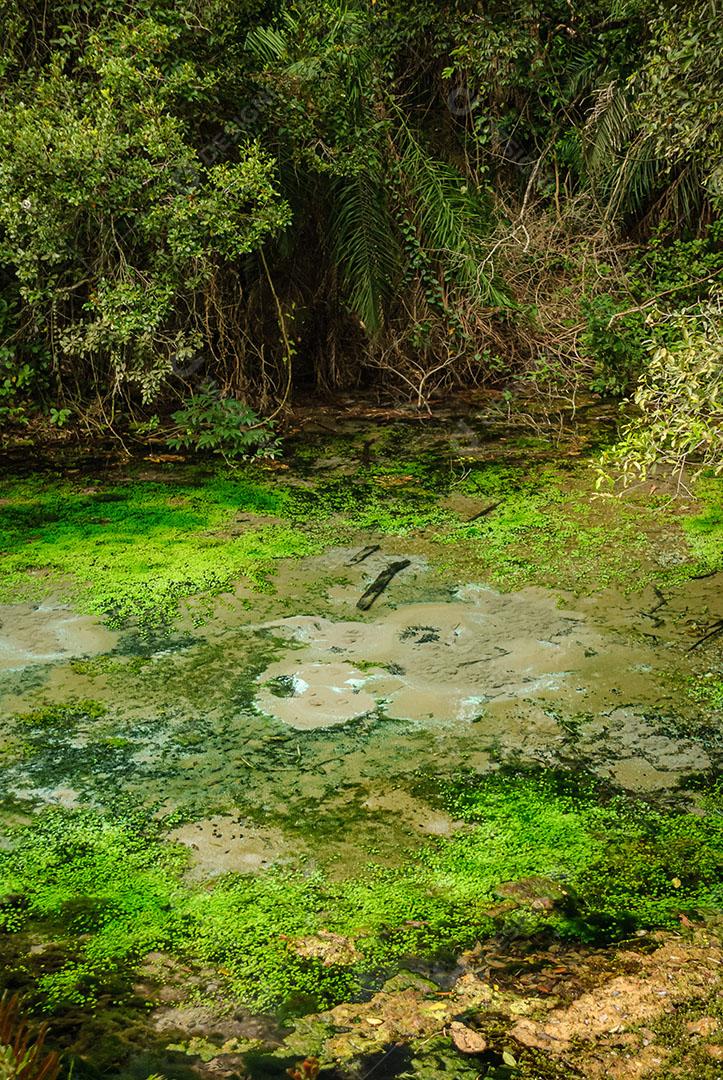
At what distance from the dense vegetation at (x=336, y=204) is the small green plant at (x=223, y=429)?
22mm

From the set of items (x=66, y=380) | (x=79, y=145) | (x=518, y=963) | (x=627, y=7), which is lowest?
(x=518, y=963)

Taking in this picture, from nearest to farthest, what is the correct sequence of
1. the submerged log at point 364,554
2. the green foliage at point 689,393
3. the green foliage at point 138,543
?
the green foliage at point 689,393, the green foliage at point 138,543, the submerged log at point 364,554

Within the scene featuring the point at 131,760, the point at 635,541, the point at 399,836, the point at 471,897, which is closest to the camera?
the point at 471,897

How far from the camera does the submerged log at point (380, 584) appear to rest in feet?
14.5

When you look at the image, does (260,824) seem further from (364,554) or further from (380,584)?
(364,554)

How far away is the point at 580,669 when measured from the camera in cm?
378

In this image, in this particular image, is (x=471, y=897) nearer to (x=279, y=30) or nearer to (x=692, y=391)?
(x=692, y=391)

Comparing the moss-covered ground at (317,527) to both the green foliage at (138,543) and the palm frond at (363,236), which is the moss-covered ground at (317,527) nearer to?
the green foliage at (138,543)

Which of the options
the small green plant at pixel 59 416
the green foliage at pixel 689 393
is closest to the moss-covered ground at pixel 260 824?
the green foliage at pixel 689 393

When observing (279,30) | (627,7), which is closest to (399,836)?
(279,30)

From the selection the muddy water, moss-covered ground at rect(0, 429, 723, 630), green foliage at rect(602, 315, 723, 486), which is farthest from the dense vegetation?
the muddy water

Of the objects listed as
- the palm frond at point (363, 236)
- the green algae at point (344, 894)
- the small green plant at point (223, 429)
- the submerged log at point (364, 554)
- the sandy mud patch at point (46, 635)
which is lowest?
the green algae at point (344, 894)

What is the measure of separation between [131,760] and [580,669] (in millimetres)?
1574

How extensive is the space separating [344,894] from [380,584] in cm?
205
